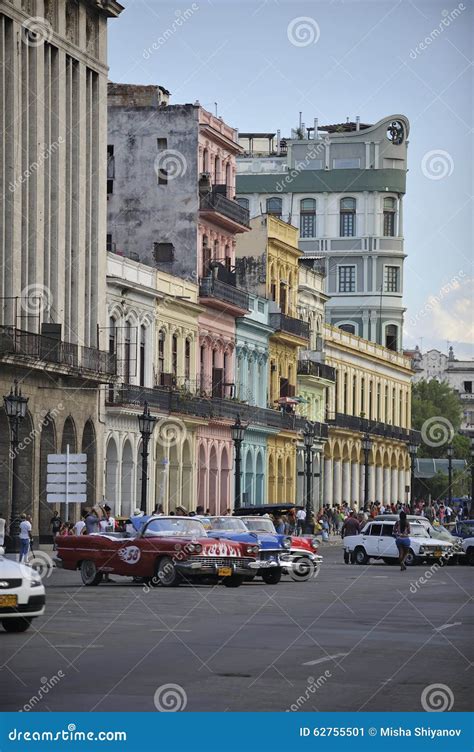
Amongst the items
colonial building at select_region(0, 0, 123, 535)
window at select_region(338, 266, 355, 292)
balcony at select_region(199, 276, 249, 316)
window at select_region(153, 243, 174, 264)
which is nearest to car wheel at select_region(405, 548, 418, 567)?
colonial building at select_region(0, 0, 123, 535)

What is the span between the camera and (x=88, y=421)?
57.2m

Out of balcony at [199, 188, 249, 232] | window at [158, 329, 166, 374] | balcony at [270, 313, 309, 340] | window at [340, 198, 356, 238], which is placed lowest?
window at [158, 329, 166, 374]

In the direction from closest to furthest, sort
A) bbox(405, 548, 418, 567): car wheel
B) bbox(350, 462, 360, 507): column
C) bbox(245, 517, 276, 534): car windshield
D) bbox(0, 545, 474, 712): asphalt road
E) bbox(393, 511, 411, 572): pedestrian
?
bbox(0, 545, 474, 712): asphalt road, bbox(245, 517, 276, 534): car windshield, bbox(393, 511, 411, 572): pedestrian, bbox(405, 548, 418, 567): car wheel, bbox(350, 462, 360, 507): column

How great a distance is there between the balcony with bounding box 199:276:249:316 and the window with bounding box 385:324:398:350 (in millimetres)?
35885

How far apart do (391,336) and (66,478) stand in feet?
232

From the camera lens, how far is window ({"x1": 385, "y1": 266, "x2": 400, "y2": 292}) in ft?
362

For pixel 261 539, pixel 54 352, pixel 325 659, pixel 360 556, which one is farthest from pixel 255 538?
pixel 54 352

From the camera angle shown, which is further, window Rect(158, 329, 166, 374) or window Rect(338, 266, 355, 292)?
window Rect(338, 266, 355, 292)

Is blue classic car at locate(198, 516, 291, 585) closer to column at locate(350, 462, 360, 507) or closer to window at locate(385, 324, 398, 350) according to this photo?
column at locate(350, 462, 360, 507)

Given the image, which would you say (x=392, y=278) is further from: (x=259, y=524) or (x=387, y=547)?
(x=259, y=524)

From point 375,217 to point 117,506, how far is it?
52.5 m

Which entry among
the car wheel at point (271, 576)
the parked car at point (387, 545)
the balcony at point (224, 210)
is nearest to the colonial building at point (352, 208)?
the balcony at point (224, 210)

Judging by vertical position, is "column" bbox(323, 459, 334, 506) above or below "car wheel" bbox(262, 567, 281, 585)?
above

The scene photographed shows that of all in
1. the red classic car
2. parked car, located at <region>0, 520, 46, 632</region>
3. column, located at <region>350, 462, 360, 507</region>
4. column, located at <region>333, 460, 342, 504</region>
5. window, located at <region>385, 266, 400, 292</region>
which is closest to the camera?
parked car, located at <region>0, 520, 46, 632</region>
